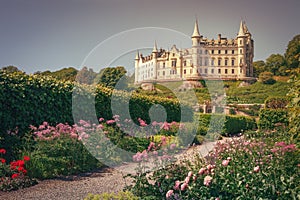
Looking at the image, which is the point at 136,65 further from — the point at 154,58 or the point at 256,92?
the point at 256,92

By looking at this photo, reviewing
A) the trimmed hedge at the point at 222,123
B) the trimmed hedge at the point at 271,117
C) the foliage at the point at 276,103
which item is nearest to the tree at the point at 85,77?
the trimmed hedge at the point at 222,123

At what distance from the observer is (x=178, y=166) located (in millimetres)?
4848

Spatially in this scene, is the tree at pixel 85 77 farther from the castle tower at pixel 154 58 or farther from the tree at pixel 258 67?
the tree at pixel 258 67

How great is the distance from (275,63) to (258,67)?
578cm

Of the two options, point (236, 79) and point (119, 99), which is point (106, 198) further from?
point (236, 79)

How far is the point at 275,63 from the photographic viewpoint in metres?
58.2

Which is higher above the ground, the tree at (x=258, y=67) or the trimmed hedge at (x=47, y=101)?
the tree at (x=258, y=67)

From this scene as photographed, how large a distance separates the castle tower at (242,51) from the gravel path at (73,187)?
53011mm

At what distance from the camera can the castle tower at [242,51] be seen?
186 feet

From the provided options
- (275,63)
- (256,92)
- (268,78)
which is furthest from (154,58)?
(275,63)

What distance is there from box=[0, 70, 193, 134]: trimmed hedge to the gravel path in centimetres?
230

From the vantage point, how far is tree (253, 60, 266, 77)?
62.2 meters

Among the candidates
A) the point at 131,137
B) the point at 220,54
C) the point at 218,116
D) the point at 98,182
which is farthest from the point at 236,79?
the point at 98,182

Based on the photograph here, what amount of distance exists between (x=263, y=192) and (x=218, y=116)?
1401 cm
